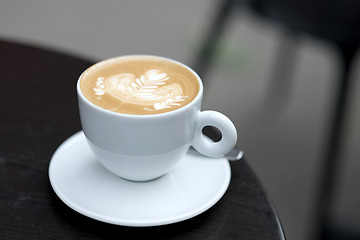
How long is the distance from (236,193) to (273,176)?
2.27ft

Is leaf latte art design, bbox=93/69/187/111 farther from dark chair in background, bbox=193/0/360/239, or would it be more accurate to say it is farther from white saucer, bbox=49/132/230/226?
dark chair in background, bbox=193/0/360/239

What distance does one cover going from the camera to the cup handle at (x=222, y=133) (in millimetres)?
393

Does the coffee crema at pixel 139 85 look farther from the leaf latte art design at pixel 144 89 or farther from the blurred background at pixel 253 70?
the blurred background at pixel 253 70

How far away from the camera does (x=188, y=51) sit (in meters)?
1.51

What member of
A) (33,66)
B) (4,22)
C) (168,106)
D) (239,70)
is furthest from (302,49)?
(168,106)

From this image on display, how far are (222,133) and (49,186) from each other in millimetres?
156

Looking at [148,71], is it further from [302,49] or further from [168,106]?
[302,49]

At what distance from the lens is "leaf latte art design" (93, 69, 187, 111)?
389 millimetres

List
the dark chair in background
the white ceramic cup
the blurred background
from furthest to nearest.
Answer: the blurred background < the dark chair in background < the white ceramic cup

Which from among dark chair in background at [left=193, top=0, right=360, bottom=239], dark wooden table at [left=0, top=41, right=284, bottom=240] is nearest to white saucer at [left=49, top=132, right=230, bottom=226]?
dark wooden table at [left=0, top=41, right=284, bottom=240]

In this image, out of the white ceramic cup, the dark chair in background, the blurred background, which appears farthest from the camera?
the blurred background

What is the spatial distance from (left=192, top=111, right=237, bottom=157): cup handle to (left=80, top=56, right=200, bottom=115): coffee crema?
0.02 meters

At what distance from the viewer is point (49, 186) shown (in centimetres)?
41

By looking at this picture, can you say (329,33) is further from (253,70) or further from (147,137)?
(147,137)
